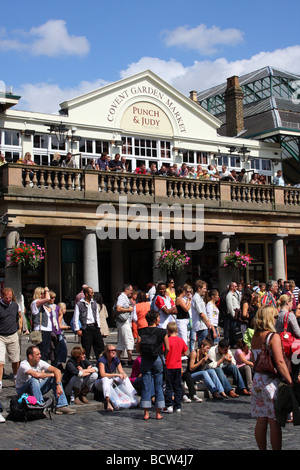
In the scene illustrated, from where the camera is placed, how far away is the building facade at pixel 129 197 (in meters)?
20.1

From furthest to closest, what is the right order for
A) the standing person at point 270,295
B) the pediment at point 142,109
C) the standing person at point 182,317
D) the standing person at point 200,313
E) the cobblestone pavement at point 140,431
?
1. the pediment at point 142,109
2. the standing person at point 270,295
3. the standing person at point 182,317
4. the standing person at point 200,313
5. the cobblestone pavement at point 140,431

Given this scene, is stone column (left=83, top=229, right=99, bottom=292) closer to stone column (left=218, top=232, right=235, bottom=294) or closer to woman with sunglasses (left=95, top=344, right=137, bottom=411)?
stone column (left=218, top=232, right=235, bottom=294)

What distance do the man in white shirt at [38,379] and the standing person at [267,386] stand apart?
3.98 meters

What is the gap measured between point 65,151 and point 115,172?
4847 mm

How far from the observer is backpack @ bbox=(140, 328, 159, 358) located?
1002 cm

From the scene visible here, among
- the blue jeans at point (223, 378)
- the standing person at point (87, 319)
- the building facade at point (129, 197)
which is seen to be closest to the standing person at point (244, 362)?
the blue jeans at point (223, 378)

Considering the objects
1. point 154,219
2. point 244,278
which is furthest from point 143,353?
point 244,278

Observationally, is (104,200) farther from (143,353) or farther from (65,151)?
(143,353)

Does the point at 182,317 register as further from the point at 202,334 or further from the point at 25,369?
the point at 25,369

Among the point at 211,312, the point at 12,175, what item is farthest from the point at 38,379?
the point at 12,175

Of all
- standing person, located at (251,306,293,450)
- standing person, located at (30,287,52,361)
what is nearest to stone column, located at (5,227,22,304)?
standing person, located at (30,287,52,361)

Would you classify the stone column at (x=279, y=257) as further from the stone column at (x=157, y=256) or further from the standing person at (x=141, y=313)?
the standing person at (x=141, y=313)
